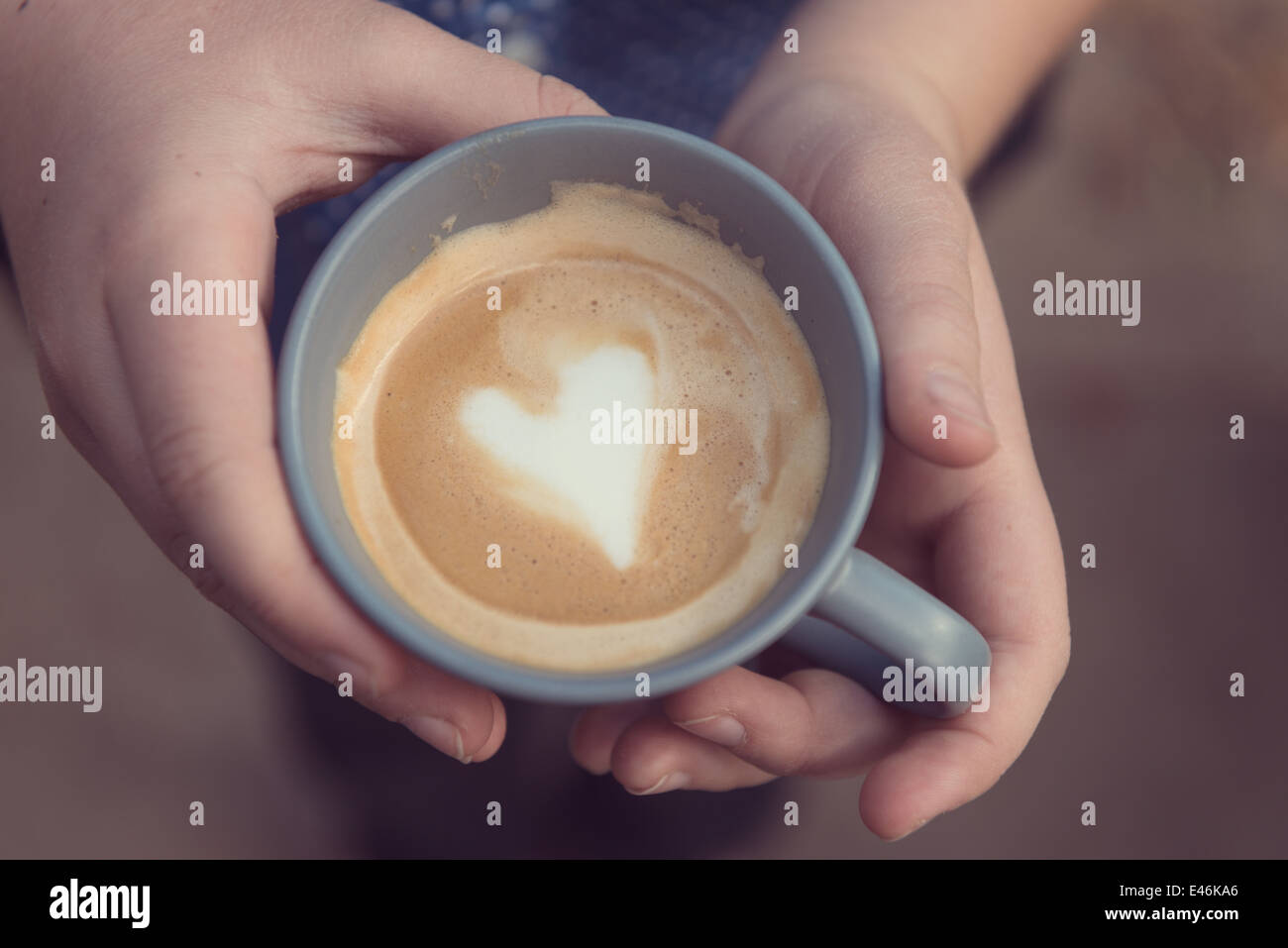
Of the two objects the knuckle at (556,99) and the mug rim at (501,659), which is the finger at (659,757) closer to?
the mug rim at (501,659)

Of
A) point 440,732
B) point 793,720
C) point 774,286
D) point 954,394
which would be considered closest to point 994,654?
point 793,720

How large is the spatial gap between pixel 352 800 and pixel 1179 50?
2075 mm

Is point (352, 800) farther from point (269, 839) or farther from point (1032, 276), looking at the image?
point (1032, 276)

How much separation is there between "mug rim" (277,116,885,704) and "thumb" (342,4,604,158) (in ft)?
0.43

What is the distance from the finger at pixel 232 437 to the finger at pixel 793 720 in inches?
10.1

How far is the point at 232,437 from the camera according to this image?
33.6 inches

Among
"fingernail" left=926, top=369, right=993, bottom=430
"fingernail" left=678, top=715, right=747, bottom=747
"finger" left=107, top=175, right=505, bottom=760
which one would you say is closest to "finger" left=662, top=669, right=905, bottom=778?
"fingernail" left=678, top=715, right=747, bottom=747

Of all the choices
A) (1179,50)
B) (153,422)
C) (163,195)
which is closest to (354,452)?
(153,422)

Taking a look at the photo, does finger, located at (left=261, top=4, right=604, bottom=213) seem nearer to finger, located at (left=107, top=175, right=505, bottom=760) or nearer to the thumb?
the thumb

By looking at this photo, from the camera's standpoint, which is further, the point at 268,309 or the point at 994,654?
the point at 994,654

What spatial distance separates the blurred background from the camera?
5.23ft

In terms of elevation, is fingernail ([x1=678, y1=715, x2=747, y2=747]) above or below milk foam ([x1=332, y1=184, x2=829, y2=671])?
below

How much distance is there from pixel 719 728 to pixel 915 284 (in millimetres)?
511

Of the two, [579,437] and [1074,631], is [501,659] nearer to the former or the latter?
[579,437]
